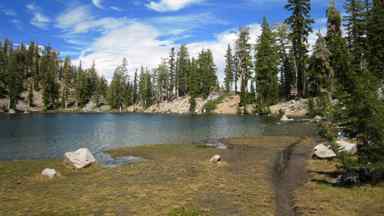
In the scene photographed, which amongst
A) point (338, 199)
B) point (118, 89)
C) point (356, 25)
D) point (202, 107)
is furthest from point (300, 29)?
point (118, 89)

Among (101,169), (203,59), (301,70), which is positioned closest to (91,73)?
(203,59)

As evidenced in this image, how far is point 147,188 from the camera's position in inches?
520

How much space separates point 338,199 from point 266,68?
63.9 metres

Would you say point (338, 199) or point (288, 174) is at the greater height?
point (338, 199)

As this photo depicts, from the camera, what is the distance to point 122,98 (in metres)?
141

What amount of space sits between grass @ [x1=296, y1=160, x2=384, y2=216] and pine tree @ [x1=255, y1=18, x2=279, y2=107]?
2255 inches

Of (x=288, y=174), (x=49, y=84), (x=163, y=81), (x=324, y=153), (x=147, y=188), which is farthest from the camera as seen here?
(x=49, y=84)

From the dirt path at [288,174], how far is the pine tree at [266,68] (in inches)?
1842

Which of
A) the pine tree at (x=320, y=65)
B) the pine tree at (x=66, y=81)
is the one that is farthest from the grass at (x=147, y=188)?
the pine tree at (x=66, y=81)

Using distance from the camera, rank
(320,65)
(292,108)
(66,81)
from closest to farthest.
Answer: (320,65), (292,108), (66,81)

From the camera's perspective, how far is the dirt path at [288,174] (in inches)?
429

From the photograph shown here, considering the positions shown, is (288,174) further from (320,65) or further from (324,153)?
(320,65)

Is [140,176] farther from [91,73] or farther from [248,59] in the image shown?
[91,73]

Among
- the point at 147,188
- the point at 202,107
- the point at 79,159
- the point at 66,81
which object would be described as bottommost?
the point at 147,188
